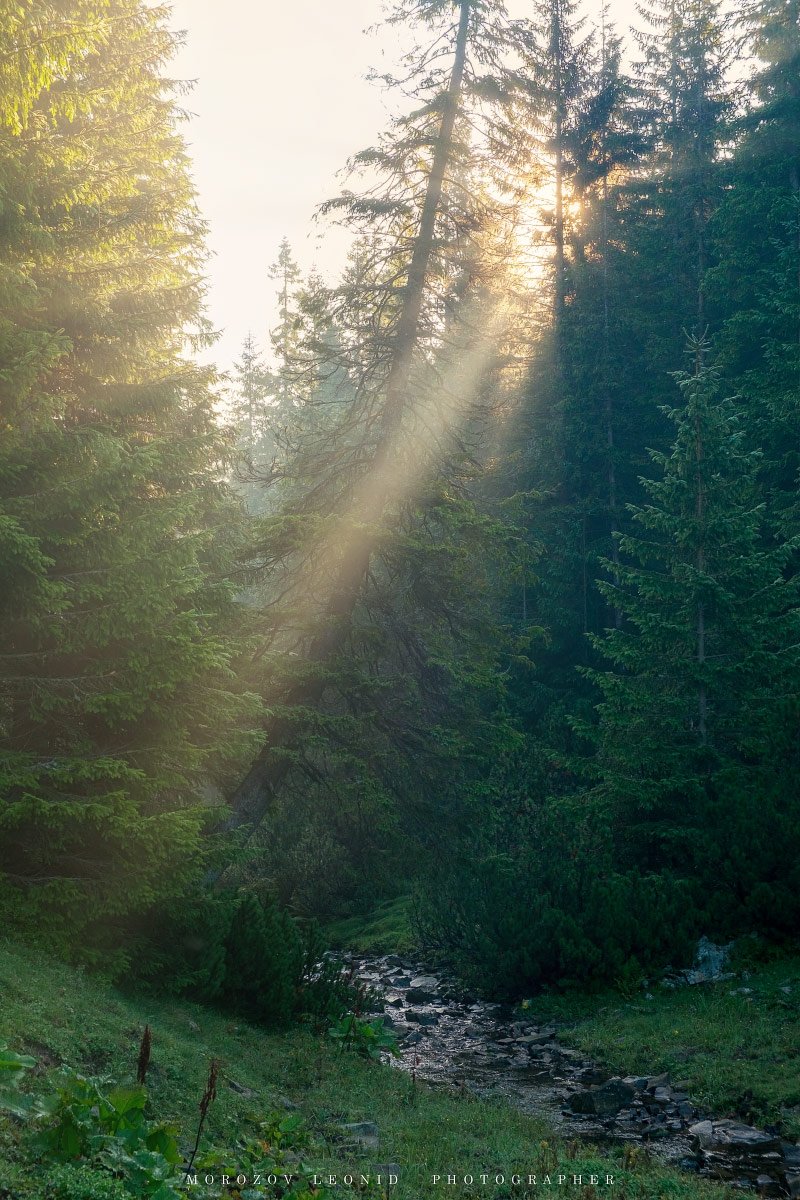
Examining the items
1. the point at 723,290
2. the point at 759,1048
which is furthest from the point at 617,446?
the point at 759,1048

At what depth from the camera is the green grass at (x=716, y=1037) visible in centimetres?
929

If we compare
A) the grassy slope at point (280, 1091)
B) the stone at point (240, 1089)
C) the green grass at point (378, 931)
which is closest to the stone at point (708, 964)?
the grassy slope at point (280, 1091)

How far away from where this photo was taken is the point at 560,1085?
10422 millimetres

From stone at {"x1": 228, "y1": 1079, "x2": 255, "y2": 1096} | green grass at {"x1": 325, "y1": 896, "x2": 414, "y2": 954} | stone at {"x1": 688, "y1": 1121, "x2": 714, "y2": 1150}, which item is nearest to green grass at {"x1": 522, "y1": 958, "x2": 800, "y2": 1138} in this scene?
stone at {"x1": 688, "y1": 1121, "x2": 714, "y2": 1150}

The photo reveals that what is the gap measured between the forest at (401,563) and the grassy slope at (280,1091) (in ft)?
2.62

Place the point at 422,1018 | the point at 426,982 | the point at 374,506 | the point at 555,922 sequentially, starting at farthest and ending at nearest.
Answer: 1. the point at 426,982
2. the point at 374,506
3. the point at 555,922
4. the point at 422,1018

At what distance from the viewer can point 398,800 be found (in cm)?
1460

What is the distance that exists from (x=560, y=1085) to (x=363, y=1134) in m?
3.92

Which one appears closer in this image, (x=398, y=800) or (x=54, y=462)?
(x=54, y=462)

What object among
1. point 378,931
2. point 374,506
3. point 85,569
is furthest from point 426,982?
point 85,569

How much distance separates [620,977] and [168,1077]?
8.47 m

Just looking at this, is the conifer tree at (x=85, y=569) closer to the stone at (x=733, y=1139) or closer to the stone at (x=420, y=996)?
the stone at (x=733, y=1139)

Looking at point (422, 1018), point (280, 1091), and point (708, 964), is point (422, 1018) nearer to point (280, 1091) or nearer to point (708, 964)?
point (708, 964)

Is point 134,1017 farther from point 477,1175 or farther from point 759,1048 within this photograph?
point 759,1048
